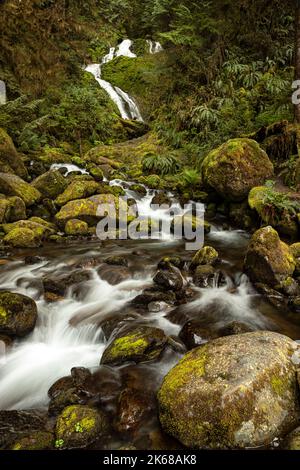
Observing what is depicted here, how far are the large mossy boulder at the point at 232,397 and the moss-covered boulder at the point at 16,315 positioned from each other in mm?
2402

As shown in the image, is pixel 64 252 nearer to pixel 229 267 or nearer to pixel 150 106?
pixel 229 267

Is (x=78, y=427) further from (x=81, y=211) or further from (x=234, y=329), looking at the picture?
(x=81, y=211)

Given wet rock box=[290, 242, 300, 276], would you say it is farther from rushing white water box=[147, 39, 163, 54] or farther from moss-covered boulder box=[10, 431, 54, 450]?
rushing white water box=[147, 39, 163, 54]

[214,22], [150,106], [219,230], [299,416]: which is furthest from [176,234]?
[150,106]

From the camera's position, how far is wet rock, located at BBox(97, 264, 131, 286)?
22.3 feet

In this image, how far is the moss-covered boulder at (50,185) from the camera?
413 inches

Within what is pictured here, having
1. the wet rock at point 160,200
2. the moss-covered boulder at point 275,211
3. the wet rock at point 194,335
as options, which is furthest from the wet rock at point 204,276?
the wet rock at point 160,200

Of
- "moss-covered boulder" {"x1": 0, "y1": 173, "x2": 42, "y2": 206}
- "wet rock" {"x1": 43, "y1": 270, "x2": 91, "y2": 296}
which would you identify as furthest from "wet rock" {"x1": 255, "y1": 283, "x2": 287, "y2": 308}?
"moss-covered boulder" {"x1": 0, "y1": 173, "x2": 42, "y2": 206}

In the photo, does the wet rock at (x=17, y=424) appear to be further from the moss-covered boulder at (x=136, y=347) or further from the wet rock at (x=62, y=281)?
the wet rock at (x=62, y=281)

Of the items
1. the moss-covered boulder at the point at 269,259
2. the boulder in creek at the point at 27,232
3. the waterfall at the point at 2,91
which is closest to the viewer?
the moss-covered boulder at the point at 269,259

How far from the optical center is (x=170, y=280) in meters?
6.13

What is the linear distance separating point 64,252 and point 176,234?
3.06m

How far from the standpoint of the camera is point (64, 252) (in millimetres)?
8148

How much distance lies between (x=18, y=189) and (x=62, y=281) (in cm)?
436
